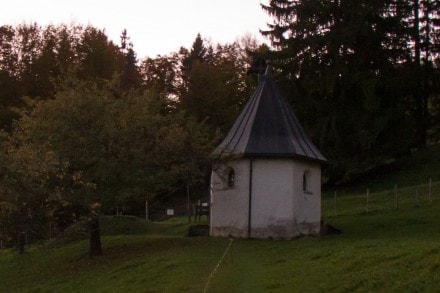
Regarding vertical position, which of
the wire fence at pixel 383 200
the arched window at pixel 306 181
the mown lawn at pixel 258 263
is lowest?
the mown lawn at pixel 258 263

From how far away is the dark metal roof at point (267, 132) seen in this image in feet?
84.3

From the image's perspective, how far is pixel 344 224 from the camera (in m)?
28.0

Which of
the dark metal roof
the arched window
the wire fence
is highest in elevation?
the dark metal roof

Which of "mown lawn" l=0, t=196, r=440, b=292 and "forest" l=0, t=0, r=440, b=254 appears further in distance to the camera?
"forest" l=0, t=0, r=440, b=254

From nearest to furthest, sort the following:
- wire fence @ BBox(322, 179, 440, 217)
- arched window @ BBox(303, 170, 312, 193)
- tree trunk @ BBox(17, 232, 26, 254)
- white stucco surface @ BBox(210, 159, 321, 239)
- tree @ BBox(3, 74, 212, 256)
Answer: tree trunk @ BBox(17, 232, 26, 254)
tree @ BBox(3, 74, 212, 256)
white stucco surface @ BBox(210, 159, 321, 239)
arched window @ BBox(303, 170, 312, 193)
wire fence @ BBox(322, 179, 440, 217)

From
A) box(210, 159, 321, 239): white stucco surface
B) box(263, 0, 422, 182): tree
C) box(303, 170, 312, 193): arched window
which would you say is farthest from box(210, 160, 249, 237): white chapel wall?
box(263, 0, 422, 182): tree

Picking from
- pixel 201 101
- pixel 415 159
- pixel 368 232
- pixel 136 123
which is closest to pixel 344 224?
pixel 368 232

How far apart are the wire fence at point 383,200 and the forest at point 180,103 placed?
142 inches

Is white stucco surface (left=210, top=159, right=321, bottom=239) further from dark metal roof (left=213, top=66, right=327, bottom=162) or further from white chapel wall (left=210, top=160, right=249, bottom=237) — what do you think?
dark metal roof (left=213, top=66, right=327, bottom=162)

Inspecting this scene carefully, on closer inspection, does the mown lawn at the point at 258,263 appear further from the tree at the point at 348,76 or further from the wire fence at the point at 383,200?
the tree at the point at 348,76

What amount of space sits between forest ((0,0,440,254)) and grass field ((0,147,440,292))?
1.75 metres

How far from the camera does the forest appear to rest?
72.9 ft

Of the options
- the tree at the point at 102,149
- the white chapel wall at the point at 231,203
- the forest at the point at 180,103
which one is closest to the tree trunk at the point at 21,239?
the forest at the point at 180,103

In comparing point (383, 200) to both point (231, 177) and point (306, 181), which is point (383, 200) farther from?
point (231, 177)
